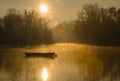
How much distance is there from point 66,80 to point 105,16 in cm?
7884

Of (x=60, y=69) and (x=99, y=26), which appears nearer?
(x=60, y=69)

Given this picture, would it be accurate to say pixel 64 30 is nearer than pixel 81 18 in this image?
No

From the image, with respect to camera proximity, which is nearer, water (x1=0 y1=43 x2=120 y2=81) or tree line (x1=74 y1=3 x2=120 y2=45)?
water (x1=0 y1=43 x2=120 y2=81)

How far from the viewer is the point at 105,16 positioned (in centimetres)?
11031

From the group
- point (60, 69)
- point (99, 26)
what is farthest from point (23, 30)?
point (60, 69)

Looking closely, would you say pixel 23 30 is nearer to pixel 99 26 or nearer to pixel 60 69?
pixel 99 26

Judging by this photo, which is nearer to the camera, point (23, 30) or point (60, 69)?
point (60, 69)

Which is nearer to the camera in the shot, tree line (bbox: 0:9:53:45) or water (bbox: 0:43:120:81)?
water (bbox: 0:43:120:81)

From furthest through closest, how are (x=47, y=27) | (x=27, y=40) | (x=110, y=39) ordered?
(x=47, y=27)
(x=27, y=40)
(x=110, y=39)

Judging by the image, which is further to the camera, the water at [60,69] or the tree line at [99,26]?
the tree line at [99,26]

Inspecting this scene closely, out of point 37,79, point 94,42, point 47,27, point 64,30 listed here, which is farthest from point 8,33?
point 37,79

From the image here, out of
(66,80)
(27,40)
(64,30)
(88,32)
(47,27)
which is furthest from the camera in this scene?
(64,30)

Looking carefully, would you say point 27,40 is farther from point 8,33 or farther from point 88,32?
point 88,32

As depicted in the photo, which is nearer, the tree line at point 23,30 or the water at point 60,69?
the water at point 60,69
